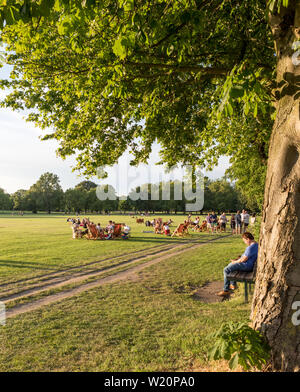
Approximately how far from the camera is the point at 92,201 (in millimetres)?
104500

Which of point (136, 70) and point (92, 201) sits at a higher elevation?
point (136, 70)

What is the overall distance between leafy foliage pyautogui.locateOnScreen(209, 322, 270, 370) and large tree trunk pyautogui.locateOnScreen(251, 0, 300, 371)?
7.8 inches

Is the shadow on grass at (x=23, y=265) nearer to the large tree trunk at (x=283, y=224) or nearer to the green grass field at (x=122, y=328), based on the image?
the green grass field at (x=122, y=328)

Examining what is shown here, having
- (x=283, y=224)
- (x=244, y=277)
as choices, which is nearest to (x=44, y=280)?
(x=244, y=277)

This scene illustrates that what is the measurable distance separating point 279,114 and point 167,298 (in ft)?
17.4

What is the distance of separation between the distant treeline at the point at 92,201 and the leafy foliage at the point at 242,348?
85.2 meters

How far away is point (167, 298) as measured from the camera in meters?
7.02

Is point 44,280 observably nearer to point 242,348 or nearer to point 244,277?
point 244,277

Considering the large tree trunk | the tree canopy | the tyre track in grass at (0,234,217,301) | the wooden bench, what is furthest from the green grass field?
the tree canopy

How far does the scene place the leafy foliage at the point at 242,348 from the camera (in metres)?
3.21

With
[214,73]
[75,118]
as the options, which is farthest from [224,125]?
[75,118]

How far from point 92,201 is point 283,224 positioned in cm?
10406

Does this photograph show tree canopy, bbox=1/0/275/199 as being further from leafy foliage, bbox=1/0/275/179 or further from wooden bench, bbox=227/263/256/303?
wooden bench, bbox=227/263/256/303

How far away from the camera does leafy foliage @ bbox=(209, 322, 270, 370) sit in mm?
3213
